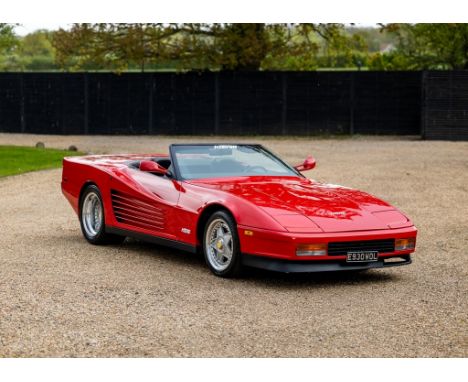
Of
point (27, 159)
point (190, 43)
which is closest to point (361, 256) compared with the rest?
point (27, 159)

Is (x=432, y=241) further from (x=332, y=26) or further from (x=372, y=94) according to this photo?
(x=332, y=26)

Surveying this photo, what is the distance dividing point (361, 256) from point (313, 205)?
71cm

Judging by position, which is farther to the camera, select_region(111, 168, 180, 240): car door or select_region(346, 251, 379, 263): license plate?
select_region(111, 168, 180, 240): car door

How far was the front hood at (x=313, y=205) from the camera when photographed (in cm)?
957

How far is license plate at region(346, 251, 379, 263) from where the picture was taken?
9.55m

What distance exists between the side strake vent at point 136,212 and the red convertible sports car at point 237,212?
0.01 meters

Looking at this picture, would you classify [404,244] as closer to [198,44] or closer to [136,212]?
[136,212]

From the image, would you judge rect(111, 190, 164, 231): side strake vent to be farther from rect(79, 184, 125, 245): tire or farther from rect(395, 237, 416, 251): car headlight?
rect(395, 237, 416, 251): car headlight

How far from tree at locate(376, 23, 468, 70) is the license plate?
2843 centimetres

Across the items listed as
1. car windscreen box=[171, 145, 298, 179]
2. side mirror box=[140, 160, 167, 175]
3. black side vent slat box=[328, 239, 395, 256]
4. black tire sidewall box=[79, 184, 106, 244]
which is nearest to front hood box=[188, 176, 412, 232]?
black side vent slat box=[328, 239, 395, 256]

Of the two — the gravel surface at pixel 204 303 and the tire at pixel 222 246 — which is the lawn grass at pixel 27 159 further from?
the tire at pixel 222 246

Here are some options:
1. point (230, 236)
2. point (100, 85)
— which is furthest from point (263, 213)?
point (100, 85)

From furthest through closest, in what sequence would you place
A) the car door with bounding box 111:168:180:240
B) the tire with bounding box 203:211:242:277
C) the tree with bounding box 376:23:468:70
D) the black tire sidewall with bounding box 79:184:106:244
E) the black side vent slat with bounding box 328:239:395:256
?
the tree with bounding box 376:23:468:70 → the black tire sidewall with bounding box 79:184:106:244 → the car door with bounding box 111:168:180:240 → the tire with bounding box 203:211:242:277 → the black side vent slat with bounding box 328:239:395:256

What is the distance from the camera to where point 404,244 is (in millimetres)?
9977
